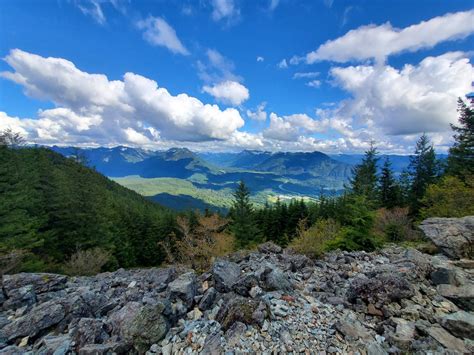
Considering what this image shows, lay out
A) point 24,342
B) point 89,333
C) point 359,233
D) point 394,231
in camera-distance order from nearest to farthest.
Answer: point 89,333
point 24,342
point 359,233
point 394,231

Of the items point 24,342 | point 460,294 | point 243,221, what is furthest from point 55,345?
point 243,221

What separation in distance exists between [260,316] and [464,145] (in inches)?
1473

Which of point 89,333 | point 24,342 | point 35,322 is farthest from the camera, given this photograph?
point 35,322

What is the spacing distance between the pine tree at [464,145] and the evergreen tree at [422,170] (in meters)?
9.60

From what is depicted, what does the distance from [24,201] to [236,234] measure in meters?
28.8

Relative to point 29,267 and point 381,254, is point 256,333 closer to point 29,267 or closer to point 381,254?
point 381,254

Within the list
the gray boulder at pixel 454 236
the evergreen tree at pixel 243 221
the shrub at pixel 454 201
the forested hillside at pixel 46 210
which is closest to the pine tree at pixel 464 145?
the shrub at pixel 454 201

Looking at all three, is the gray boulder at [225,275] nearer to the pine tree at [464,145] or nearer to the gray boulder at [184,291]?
the gray boulder at [184,291]

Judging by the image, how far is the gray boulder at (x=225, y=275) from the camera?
7410mm

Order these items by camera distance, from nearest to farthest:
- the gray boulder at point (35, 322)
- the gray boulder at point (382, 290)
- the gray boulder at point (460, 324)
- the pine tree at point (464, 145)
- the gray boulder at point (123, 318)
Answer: the gray boulder at point (460, 324) < the gray boulder at point (123, 318) < the gray boulder at point (35, 322) < the gray boulder at point (382, 290) < the pine tree at point (464, 145)

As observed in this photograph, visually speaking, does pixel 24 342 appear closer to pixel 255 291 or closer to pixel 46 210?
pixel 255 291

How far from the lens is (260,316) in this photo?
5617mm

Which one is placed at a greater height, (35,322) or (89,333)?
(89,333)

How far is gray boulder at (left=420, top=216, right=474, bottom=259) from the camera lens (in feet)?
30.6
